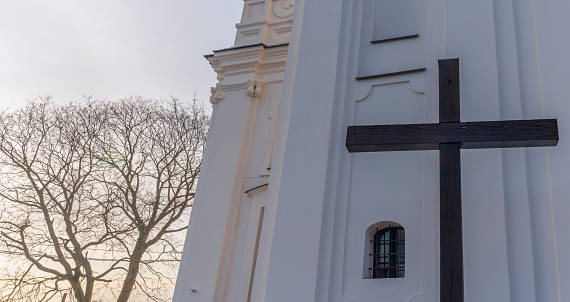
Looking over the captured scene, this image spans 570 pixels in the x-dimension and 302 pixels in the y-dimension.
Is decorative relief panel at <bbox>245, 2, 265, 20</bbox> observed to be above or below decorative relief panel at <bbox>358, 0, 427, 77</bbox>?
above

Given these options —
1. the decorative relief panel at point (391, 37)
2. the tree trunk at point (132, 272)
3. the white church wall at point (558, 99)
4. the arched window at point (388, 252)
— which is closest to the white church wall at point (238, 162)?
the arched window at point (388, 252)

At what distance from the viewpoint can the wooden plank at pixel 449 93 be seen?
475 centimetres

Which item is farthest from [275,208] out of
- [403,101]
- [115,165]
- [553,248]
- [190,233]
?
[115,165]

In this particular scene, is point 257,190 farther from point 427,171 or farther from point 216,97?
point 427,171

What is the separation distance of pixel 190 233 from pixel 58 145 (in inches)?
310

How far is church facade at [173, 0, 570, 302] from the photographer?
191 inches

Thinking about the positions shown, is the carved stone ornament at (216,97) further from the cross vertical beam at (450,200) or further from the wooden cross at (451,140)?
the cross vertical beam at (450,200)

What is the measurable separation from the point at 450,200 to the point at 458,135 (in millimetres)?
554

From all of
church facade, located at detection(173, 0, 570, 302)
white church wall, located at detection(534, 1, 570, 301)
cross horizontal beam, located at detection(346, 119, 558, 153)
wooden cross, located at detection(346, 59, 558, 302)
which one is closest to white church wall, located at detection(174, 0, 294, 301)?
church facade, located at detection(173, 0, 570, 302)

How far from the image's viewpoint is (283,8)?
1136 centimetres

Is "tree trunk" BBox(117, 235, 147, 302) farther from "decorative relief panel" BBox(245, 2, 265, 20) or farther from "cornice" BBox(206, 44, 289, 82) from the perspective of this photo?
"decorative relief panel" BBox(245, 2, 265, 20)

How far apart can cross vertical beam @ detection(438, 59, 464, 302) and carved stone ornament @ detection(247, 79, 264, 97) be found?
5631mm

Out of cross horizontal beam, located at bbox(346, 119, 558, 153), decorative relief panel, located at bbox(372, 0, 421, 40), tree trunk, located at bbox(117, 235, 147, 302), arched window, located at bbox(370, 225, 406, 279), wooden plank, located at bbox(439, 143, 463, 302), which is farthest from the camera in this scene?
tree trunk, located at bbox(117, 235, 147, 302)

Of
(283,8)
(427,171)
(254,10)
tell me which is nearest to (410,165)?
(427,171)
